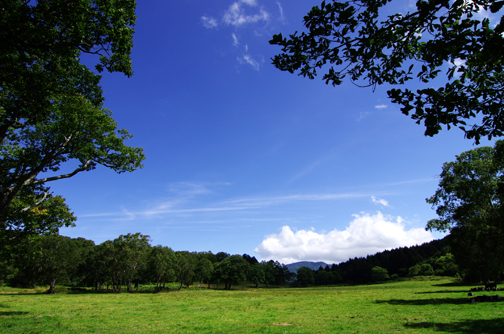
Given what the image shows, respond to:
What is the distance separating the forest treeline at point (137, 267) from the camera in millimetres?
58812

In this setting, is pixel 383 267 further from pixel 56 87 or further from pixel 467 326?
pixel 56 87

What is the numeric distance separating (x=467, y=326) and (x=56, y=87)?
27147 mm

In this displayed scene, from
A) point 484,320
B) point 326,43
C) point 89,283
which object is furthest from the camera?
point 89,283

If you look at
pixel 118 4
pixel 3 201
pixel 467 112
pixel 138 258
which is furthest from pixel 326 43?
pixel 138 258

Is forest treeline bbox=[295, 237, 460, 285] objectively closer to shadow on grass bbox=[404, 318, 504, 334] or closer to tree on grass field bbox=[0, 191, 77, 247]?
shadow on grass bbox=[404, 318, 504, 334]

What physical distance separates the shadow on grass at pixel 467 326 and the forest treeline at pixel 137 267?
101 ft

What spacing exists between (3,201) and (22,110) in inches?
268

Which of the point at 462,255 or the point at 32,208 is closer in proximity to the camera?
the point at 32,208

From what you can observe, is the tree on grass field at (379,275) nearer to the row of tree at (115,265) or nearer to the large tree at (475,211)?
the row of tree at (115,265)

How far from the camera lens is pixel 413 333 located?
13219mm

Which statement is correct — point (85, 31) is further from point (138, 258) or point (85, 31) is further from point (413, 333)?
point (138, 258)

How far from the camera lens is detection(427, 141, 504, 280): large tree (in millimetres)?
27703

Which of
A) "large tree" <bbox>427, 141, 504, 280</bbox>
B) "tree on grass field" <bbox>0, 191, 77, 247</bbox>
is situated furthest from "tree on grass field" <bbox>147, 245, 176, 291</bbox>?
"large tree" <bbox>427, 141, 504, 280</bbox>

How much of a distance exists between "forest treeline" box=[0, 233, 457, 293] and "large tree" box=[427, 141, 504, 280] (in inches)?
944
